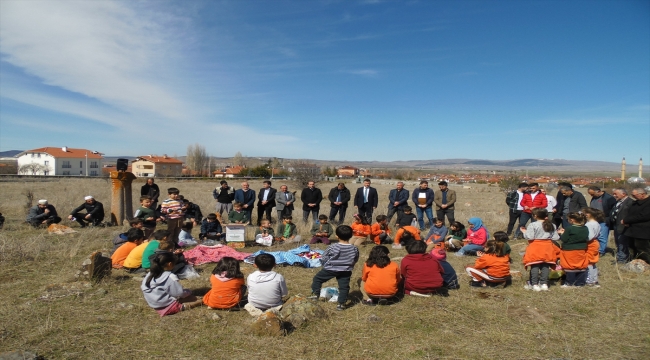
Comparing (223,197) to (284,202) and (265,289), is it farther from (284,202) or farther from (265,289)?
(265,289)

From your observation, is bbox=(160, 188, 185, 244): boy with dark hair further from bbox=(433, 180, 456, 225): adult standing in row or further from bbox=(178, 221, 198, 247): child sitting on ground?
bbox=(433, 180, 456, 225): adult standing in row

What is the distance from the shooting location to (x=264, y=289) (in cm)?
494

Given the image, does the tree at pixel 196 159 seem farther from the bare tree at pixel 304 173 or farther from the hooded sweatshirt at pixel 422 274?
the hooded sweatshirt at pixel 422 274

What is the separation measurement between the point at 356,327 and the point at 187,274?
340 cm

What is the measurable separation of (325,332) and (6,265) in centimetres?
612

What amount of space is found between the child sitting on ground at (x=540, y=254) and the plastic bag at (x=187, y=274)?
5.35 metres

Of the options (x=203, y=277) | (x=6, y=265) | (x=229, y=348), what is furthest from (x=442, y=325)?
(x=6, y=265)

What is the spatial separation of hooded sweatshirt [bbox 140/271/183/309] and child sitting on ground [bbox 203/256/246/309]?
451 millimetres

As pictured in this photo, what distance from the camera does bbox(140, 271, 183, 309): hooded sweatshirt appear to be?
4.89m

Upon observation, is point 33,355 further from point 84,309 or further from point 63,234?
point 63,234

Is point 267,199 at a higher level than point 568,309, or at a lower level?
higher

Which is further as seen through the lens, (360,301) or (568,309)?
(360,301)

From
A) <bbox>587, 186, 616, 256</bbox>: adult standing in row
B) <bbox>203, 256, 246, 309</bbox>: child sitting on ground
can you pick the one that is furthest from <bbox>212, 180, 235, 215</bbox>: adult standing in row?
<bbox>587, 186, 616, 256</bbox>: adult standing in row

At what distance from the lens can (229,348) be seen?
13.3 feet
